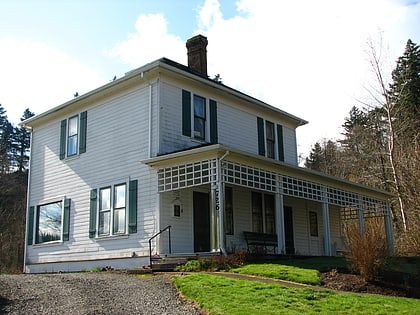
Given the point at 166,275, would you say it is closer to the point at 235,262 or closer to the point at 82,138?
the point at 235,262

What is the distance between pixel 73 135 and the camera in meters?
19.6

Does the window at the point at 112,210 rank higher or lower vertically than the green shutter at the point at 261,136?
lower

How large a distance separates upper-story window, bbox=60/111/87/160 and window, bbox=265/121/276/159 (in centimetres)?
743

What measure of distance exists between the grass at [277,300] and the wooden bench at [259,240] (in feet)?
22.8

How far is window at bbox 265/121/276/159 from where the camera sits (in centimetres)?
2130

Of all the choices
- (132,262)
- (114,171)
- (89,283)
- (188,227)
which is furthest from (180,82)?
(89,283)

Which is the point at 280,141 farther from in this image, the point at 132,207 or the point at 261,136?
the point at 132,207

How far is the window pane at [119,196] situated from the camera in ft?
55.1

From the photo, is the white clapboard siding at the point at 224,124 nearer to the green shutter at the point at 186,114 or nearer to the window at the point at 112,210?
the green shutter at the point at 186,114

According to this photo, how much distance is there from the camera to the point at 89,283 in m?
10.9

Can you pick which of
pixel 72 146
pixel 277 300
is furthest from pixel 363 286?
pixel 72 146

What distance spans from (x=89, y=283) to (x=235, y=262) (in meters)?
3.95

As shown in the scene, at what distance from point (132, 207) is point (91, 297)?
6.96 metres

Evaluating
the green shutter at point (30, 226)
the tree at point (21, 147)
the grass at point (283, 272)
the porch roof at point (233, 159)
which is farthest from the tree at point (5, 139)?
the grass at point (283, 272)
